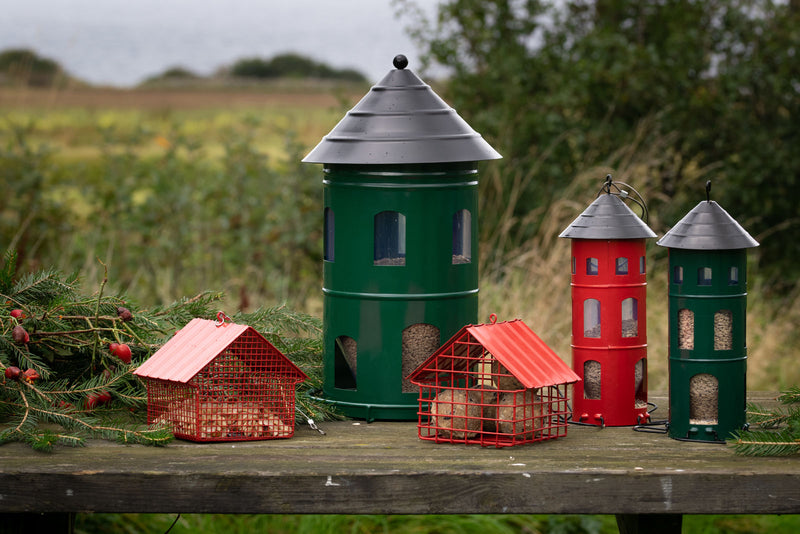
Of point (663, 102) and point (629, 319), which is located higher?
point (663, 102)

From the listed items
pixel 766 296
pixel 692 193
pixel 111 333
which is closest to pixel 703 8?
pixel 692 193

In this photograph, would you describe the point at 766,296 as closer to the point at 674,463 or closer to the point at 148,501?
→ the point at 674,463

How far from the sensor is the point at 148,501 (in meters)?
2.52

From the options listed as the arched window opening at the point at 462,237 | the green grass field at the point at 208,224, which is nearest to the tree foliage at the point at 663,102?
the green grass field at the point at 208,224

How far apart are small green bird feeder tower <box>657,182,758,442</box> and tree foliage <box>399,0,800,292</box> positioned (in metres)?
4.47

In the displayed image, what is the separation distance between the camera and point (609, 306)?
9.78 ft

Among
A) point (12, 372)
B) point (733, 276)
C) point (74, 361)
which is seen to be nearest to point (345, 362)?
point (74, 361)

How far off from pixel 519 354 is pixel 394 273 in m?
0.47

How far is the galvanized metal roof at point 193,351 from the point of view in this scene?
279 centimetres

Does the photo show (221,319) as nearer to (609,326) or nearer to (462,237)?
(462,237)

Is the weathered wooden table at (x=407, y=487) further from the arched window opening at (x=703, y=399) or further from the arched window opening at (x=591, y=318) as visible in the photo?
the arched window opening at (x=591, y=318)

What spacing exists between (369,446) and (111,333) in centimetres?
101

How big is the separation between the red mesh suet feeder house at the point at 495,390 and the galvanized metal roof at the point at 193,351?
0.41 m

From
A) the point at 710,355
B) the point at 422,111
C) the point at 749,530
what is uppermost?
the point at 422,111
